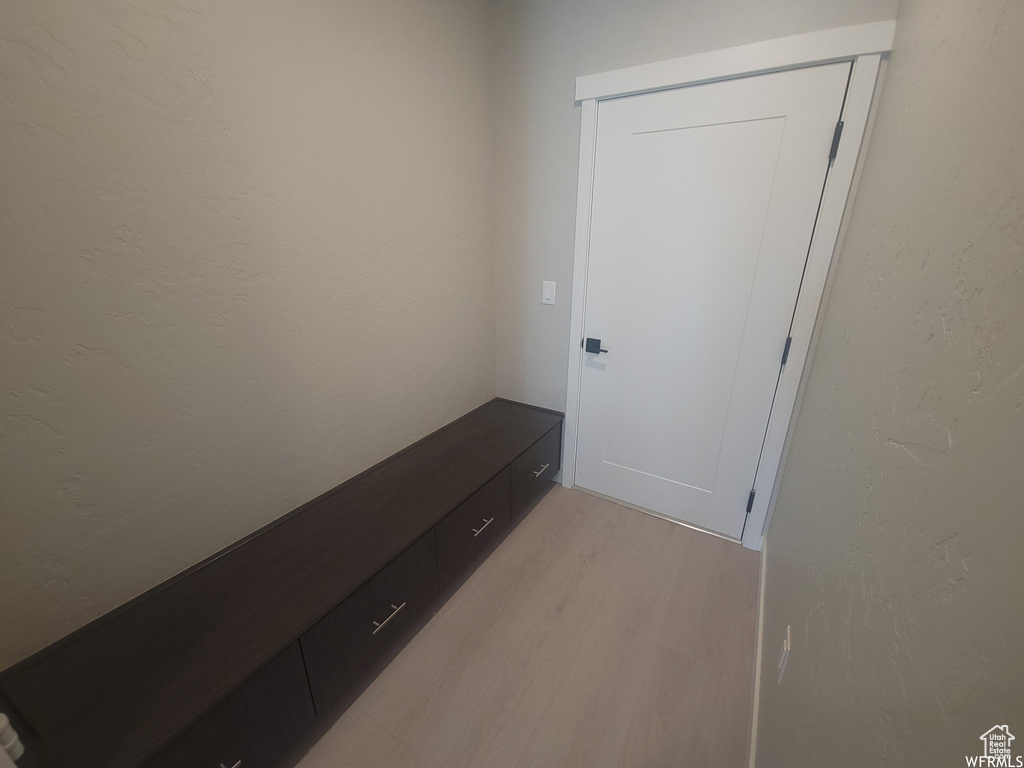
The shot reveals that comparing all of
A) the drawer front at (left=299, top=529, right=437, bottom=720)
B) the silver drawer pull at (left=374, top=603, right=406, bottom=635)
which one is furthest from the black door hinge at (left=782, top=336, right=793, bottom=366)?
the silver drawer pull at (left=374, top=603, right=406, bottom=635)

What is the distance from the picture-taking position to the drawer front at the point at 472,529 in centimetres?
146

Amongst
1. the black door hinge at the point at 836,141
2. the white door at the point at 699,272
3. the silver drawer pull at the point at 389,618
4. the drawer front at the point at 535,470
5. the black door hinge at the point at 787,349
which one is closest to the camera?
the silver drawer pull at the point at 389,618

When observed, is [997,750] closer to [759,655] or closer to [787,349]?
[759,655]

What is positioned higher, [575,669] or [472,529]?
[472,529]

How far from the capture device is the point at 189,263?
39.8 inches

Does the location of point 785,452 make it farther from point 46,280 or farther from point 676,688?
point 46,280

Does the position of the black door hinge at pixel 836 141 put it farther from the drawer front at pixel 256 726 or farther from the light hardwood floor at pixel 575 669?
the drawer front at pixel 256 726

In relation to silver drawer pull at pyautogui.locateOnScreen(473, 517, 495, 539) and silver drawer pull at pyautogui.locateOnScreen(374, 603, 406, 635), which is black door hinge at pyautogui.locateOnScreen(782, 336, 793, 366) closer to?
silver drawer pull at pyautogui.locateOnScreen(473, 517, 495, 539)

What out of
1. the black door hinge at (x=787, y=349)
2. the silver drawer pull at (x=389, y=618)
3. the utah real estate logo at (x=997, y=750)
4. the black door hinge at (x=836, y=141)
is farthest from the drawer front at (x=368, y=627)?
the black door hinge at (x=836, y=141)

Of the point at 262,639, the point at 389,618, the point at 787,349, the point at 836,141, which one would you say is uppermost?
the point at 836,141

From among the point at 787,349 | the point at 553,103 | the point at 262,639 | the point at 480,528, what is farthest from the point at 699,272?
the point at 262,639

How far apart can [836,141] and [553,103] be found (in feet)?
3.86

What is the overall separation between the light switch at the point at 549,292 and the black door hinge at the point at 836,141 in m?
1.19

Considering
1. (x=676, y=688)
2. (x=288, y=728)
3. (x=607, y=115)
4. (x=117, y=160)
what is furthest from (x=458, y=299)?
(x=676, y=688)
